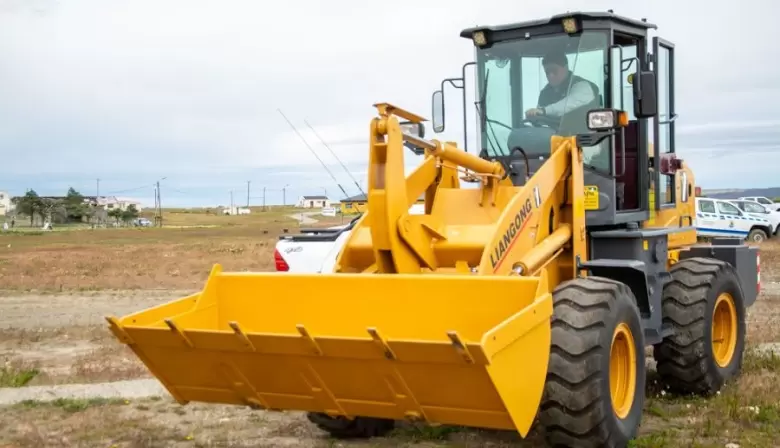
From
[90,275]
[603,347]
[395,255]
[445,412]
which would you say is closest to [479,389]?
[445,412]

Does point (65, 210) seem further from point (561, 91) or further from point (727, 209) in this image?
point (561, 91)

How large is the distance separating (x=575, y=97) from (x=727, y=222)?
84.0 ft

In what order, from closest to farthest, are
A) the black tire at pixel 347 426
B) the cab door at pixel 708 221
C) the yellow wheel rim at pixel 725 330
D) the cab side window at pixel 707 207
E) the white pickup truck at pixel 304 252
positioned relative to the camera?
the black tire at pixel 347 426 → the yellow wheel rim at pixel 725 330 → the white pickup truck at pixel 304 252 → the cab door at pixel 708 221 → the cab side window at pixel 707 207

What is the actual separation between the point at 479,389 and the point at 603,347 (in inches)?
41.9

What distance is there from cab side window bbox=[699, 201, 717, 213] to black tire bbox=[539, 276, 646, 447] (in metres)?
27.1

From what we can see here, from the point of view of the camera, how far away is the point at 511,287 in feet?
19.2

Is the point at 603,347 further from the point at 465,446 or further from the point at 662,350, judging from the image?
the point at 662,350

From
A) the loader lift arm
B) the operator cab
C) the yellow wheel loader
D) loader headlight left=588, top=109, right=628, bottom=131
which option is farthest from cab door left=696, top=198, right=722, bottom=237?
loader headlight left=588, top=109, right=628, bottom=131

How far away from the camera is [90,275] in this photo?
81.5 feet

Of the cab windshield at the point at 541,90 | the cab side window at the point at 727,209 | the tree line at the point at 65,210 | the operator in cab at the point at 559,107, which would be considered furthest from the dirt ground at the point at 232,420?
the tree line at the point at 65,210

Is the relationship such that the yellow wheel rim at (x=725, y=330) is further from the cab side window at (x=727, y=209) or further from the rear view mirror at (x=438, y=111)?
the cab side window at (x=727, y=209)

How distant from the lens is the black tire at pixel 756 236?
3181cm

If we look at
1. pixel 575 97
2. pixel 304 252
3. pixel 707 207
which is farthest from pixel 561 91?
pixel 707 207

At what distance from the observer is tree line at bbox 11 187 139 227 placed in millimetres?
101875
